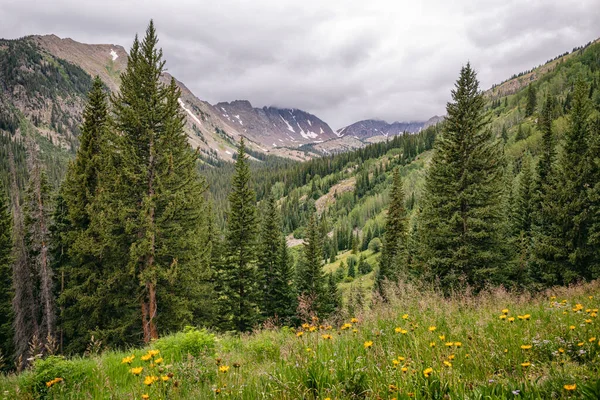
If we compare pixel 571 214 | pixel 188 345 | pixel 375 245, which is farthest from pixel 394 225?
pixel 375 245

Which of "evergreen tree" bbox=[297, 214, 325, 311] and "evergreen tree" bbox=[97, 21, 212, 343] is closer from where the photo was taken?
"evergreen tree" bbox=[97, 21, 212, 343]

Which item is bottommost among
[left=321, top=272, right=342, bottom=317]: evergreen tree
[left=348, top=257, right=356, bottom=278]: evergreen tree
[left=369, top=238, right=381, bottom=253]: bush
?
[left=348, top=257, right=356, bottom=278]: evergreen tree

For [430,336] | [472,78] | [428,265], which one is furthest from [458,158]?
[430,336]

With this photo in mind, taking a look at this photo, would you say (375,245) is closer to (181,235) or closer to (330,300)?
(330,300)

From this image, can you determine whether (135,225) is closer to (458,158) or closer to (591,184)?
(458,158)

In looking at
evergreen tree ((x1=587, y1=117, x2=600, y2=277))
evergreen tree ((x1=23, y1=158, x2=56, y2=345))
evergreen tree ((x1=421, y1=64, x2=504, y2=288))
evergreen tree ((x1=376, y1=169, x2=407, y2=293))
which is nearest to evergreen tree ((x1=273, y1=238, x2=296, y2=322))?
evergreen tree ((x1=376, y1=169, x2=407, y2=293))

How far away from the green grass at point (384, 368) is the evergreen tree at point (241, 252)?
1828 cm

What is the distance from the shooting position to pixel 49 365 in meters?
4.30

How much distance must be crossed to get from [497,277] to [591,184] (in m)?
9.71

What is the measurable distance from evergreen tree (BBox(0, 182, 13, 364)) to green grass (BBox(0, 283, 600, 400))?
21.3 m

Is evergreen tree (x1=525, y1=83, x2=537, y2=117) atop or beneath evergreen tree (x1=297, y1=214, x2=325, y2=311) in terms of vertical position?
atop

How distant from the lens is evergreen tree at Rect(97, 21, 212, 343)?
12.9 m

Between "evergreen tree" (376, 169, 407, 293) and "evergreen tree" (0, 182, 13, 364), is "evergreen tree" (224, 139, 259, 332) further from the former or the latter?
"evergreen tree" (376, 169, 407, 293)

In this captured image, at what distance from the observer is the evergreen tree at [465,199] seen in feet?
54.7
